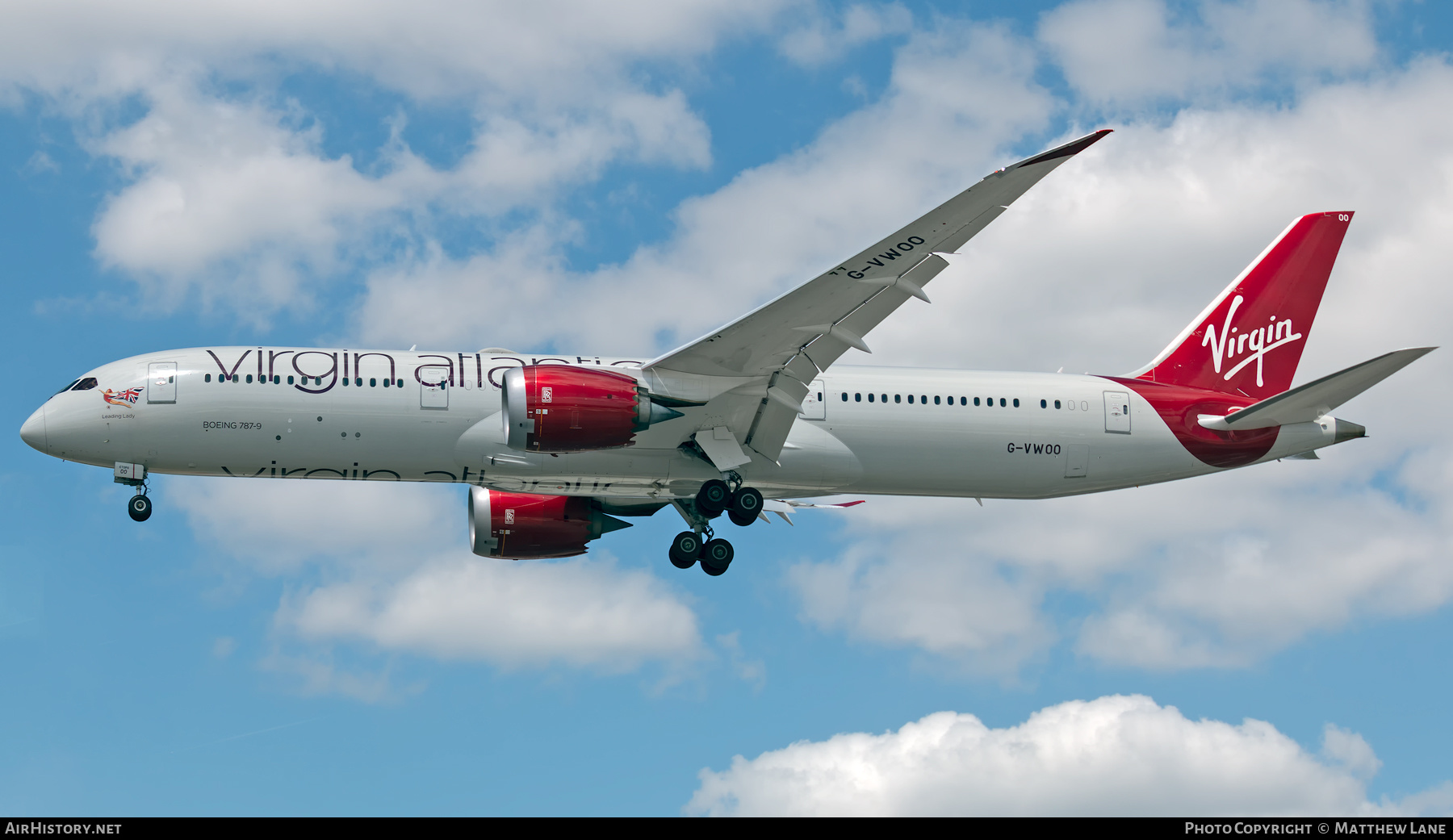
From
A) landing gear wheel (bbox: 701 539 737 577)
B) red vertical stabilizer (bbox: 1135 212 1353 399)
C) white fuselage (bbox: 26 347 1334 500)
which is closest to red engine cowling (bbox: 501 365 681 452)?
white fuselage (bbox: 26 347 1334 500)

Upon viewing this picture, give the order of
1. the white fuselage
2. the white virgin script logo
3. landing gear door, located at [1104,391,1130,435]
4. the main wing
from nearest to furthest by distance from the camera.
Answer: the main wing → the white fuselage → landing gear door, located at [1104,391,1130,435] → the white virgin script logo

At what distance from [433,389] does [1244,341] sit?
21822 mm

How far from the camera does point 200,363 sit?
3275 cm

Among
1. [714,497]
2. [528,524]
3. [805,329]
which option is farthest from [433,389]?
[805,329]

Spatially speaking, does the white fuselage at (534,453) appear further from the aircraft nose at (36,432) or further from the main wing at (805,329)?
the main wing at (805,329)

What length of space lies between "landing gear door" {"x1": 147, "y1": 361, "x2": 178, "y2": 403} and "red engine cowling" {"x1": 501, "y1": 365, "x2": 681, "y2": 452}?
24.7 feet

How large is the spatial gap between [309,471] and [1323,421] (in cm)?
2485

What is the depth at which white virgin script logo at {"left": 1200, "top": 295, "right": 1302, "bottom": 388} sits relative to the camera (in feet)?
129

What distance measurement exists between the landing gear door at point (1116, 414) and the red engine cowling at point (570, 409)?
12334 millimetres

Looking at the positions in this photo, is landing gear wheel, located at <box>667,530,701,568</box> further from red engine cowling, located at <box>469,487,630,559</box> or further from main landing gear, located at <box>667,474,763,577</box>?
red engine cowling, located at <box>469,487,630,559</box>

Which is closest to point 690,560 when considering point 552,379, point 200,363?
point 552,379

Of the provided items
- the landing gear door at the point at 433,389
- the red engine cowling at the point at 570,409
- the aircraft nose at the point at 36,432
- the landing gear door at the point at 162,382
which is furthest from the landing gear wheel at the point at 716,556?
the aircraft nose at the point at 36,432

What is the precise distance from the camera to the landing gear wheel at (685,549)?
3594cm

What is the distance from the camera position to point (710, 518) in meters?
35.1
